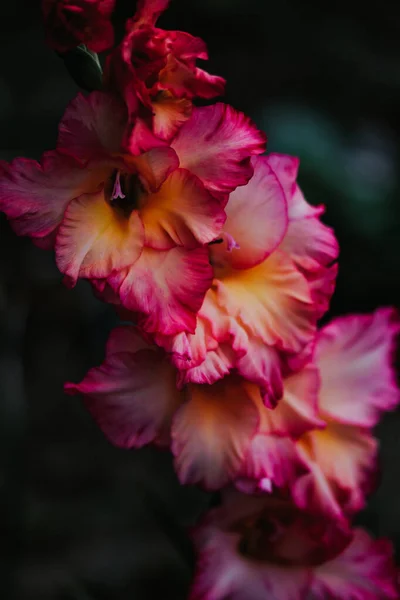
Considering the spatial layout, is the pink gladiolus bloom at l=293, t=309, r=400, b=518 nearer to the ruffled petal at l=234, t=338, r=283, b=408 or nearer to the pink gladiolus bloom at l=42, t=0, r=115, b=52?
the ruffled petal at l=234, t=338, r=283, b=408

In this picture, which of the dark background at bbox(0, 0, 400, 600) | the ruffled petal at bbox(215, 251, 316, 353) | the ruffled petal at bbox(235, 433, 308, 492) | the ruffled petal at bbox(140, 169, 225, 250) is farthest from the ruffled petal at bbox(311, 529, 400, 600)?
the dark background at bbox(0, 0, 400, 600)

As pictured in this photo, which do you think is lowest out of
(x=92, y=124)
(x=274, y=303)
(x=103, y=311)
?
(x=103, y=311)

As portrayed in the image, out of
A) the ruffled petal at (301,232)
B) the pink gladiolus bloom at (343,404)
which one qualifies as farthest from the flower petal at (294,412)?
the ruffled petal at (301,232)

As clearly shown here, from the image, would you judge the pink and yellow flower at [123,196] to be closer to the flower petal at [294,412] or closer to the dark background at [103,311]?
the flower petal at [294,412]

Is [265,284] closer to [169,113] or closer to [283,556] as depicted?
[169,113]

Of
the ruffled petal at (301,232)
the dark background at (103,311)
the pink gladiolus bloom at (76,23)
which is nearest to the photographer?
the pink gladiolus bloom at (76,23)

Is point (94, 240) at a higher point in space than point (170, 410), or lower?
higher

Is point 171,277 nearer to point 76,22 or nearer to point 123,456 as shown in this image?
point 76,22

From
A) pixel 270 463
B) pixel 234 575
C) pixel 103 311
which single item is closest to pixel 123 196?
pixel 270 463
